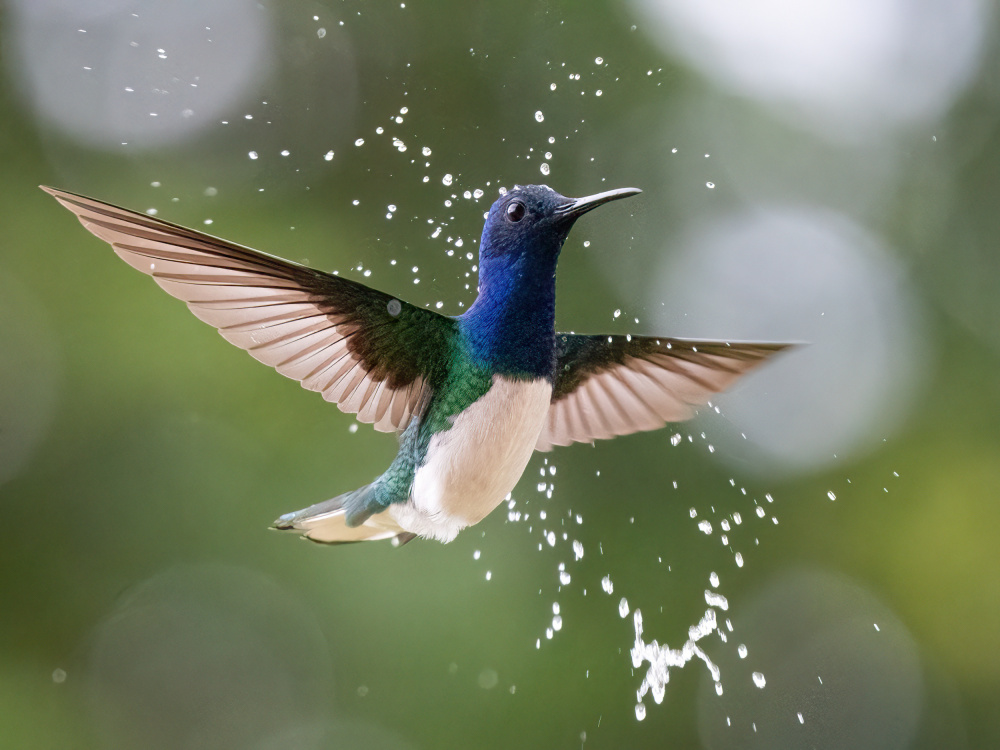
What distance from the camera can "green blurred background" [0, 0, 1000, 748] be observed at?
7.20 feet

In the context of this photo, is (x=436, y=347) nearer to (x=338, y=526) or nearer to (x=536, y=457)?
(x=338, y=526)

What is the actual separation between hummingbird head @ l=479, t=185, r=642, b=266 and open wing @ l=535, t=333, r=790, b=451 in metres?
0.22

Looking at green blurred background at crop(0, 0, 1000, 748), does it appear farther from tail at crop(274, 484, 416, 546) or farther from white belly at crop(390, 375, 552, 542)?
white belly at crop(390, 375, 552, 542)

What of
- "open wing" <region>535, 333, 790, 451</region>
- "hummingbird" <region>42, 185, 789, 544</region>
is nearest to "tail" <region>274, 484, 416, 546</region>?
"hummingbird" <region>42, 185, 789, 544</region>

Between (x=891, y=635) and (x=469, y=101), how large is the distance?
74.9 inches

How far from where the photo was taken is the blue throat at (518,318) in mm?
1167

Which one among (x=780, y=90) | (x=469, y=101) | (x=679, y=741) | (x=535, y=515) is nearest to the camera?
(x=469, y=101)

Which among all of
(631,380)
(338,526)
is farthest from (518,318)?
(338,526)

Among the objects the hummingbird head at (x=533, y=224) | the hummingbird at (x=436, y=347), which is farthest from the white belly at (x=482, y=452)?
the hummingbird head at (x=533, y=224)

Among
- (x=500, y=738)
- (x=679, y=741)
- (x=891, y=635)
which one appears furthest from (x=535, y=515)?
(x=891, y=635)

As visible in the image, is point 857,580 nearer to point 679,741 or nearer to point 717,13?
point 679,741

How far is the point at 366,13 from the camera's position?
225 cm

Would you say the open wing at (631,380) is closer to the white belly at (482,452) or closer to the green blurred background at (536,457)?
the white belly at (482,452)

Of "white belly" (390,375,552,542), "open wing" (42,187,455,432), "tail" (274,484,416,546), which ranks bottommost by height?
→ "tail" (274,484,416,546)
